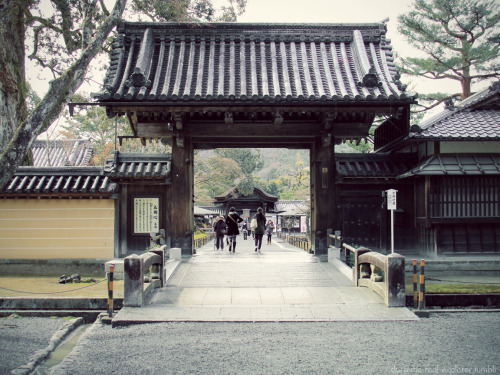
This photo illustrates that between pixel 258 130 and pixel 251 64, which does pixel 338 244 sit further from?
pixel 251 64

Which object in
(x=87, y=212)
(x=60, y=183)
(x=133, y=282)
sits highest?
(x=60, y=183)

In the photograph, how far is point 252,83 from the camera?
11680 millimetres

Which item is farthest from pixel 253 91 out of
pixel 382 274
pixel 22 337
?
pixel 22 337

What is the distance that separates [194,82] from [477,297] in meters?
8.57

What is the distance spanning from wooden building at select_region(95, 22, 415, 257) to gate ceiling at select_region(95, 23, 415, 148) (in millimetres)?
28

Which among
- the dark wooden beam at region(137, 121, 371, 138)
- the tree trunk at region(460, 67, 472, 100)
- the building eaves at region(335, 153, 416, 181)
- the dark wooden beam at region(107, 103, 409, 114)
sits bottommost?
the building eaves at region(335, 153, 416, 181)

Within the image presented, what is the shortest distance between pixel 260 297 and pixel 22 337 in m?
4.18

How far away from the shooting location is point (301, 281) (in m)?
9.88

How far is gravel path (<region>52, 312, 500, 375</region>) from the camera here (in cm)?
538

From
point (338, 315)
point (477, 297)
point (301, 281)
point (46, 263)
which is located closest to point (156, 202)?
point (46, 263)

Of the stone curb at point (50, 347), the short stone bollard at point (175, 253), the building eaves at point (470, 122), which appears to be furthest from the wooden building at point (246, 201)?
the stone curb at point (50, 347)

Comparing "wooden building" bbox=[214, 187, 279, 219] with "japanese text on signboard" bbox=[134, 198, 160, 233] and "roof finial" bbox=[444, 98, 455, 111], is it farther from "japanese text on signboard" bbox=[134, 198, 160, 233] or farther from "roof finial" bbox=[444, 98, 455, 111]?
"japanese text on signboard" bbox=[134, 198, 160, 233]

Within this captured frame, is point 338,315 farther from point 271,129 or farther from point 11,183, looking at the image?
point 11,183

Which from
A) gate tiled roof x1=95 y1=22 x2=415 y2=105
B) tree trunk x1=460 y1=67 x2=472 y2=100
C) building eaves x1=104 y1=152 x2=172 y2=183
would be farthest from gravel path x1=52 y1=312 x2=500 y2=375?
tree trunk x1=460 y1=67 x2=472 y2=100
